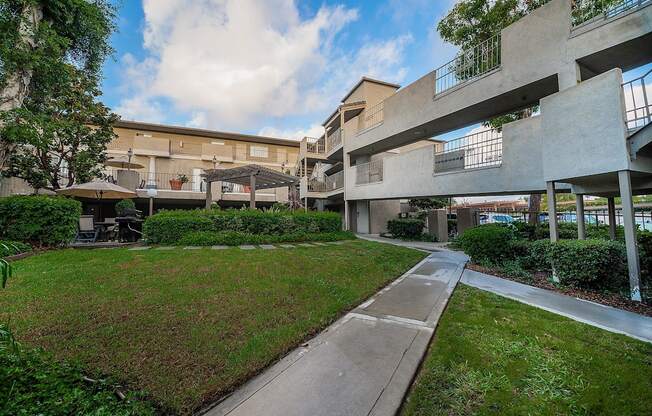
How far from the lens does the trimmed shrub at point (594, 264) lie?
5105 millimetres

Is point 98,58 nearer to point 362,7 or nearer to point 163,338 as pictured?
point 362,7

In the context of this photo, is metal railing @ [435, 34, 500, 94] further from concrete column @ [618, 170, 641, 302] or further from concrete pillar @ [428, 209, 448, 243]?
concrete pillar @ [428, 209, 448, 243]

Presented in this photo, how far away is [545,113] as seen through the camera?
252 inches

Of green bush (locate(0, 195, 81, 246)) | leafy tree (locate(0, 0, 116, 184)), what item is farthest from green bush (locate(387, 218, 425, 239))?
leafy tree (locate(0, 0, 116, 184))

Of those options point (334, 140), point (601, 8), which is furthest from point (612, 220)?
point (334, 140)

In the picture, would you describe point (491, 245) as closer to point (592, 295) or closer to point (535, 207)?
point (592, 295)

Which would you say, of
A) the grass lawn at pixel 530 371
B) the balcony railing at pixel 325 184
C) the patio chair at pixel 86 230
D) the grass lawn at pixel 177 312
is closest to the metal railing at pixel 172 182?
the balcony railing at pixel 325 184

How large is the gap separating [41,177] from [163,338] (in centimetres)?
1412

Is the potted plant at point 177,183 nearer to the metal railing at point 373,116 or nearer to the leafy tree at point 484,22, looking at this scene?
the metal railing at point 373,116

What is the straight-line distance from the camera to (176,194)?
18.6 meters

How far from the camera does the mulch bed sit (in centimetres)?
440

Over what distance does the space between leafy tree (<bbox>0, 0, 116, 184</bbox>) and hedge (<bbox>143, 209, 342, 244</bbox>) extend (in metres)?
4.21

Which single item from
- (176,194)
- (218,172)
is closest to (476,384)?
(218,172)

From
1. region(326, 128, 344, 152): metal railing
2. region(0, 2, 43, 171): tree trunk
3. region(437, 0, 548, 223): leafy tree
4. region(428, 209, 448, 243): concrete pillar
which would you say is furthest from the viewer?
region(326, 128, 344, 152): metal railing
